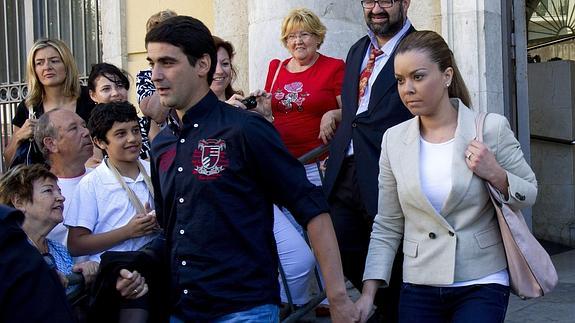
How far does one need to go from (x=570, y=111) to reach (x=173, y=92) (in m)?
7.30

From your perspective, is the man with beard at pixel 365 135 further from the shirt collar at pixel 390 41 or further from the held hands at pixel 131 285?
the held hands at pixel 131 285

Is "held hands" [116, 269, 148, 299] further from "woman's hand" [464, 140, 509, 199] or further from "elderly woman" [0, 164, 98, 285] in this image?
"woman's hand" [464, 140, 509, 199]

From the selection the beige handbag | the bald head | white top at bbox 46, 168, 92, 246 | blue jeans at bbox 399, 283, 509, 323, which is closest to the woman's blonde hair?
the bald head

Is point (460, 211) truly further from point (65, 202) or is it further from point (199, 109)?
point (65, 202)

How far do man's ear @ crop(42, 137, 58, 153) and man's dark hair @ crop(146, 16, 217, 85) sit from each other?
5.84 ft

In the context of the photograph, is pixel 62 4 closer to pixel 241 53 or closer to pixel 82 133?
pixel 241 53

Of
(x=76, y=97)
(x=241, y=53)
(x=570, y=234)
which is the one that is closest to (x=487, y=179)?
(x=76, y=97)

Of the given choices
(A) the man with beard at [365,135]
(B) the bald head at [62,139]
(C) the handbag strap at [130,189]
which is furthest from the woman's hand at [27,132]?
(A) the man with beard at [365,135]

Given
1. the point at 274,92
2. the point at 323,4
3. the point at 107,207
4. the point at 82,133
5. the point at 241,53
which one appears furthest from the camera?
the point at 241,53

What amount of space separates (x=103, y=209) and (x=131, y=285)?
0.90 meters

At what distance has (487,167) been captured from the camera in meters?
3.47

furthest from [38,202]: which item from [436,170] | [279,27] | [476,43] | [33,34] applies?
[33,34]

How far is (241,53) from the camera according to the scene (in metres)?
7.91

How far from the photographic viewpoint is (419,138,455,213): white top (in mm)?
3584
